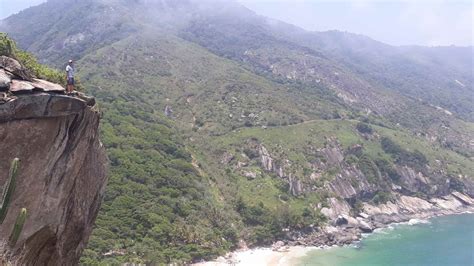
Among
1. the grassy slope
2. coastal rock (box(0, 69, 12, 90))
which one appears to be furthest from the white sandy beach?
coastal rock (box(0, 69, 12, 90))

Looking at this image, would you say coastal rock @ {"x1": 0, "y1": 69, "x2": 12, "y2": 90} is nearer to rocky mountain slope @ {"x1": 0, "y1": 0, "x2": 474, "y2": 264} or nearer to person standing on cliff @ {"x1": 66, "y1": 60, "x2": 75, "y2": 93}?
person standing on cliff @ {"x1": 66, "y1": 60, "x2": 75, "y2": 93}

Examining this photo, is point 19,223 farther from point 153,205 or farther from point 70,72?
point 153,205

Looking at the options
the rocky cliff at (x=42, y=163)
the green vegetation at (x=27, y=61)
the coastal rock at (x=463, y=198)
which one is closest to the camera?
the rocky cliff at (x=42, y=163)

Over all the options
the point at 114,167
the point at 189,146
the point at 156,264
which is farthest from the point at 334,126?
the point at 156,264

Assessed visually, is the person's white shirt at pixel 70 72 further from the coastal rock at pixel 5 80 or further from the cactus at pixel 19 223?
the cactus at pixel 19 223

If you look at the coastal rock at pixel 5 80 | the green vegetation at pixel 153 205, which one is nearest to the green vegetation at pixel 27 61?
the coastal rock at pixel 5 80

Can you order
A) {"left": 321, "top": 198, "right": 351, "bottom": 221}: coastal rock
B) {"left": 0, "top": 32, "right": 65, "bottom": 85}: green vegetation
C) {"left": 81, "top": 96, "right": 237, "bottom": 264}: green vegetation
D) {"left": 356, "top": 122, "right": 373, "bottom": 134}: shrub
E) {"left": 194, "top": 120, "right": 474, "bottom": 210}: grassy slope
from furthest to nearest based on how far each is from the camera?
{"left": 356, "top": 122, "right": 373, "bottom": 134}: shrub, {"left": 194, "top": 120, "right": 474, "bottom": 210}: grassy slope, {"left": 321, "top": 198, "right": 351, "bottom": 221}: coastal rock, {"left": 81, "top": 96, "right": 237, "bottom": 264}: green vegetation, {"left": 0, "top": 32, "right": 65, "bottom": 85}: green vegetation

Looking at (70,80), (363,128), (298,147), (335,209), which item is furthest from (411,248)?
(70,80)

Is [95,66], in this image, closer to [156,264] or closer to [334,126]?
[334,126]
